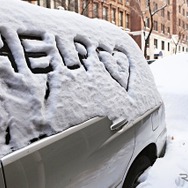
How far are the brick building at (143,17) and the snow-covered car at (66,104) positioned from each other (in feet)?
67.2

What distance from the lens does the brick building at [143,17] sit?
29375 mm

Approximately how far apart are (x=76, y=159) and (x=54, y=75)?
0.49 meters

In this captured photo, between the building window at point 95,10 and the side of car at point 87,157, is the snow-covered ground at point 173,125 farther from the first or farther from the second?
the building window at point 95,10

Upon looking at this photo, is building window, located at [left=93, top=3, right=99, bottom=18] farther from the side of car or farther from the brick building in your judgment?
the side of car

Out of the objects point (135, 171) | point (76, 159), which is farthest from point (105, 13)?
point (76, 159)

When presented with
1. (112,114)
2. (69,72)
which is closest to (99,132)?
(112,114)

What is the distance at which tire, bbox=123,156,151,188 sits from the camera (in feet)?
8.65

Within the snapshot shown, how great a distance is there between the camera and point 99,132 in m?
2.10

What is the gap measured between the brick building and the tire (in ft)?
66.9

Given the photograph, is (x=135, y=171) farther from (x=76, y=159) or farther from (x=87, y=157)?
(x=76, y=159)

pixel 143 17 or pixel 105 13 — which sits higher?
pixel 105 13

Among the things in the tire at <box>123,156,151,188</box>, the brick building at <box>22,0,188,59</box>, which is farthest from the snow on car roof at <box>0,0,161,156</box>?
the brick building at <box>22,0,188,59</box>

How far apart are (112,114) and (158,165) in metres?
1.11

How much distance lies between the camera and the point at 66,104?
1889 millimetres
